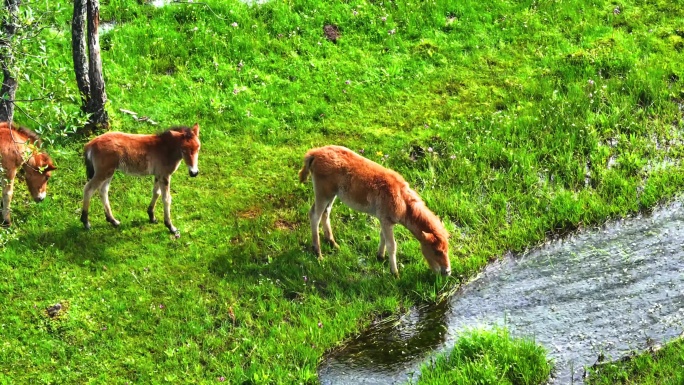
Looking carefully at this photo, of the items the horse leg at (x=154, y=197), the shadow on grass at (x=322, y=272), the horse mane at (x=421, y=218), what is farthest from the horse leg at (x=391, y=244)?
the horse leg at (x=154, y=197)

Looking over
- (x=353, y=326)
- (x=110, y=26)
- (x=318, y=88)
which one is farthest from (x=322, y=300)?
(x=110, y=26)

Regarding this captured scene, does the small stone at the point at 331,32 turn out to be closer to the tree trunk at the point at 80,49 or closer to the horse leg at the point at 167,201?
the tree trunk at the point at 80,49

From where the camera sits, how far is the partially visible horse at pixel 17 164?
13.2 metres

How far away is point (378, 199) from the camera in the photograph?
12.4 m

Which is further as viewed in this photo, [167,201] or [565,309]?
[167,201]

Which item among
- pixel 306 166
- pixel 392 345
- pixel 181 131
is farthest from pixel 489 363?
pixel 181 131

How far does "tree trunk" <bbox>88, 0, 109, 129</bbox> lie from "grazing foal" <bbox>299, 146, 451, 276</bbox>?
18.3ft

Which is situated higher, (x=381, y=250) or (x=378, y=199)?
(x=378, y=199)

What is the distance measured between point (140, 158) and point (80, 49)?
12.3 ft

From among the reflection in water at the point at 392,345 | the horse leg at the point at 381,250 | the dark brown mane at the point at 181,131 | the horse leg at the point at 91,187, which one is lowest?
the reflection in water at the point at 392,345

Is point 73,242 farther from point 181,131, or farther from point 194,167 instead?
point 181,131

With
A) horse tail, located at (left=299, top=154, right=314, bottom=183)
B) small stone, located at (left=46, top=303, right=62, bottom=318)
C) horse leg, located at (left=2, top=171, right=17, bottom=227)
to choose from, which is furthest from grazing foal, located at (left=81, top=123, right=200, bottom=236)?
small stone, located at (left=46, top=303, right=62, bottom=318)

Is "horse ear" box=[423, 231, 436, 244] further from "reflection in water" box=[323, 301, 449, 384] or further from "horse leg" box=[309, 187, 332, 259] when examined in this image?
"horse leg" box=[309, 187, 332, 259]

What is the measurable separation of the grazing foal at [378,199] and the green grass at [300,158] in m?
0.54
